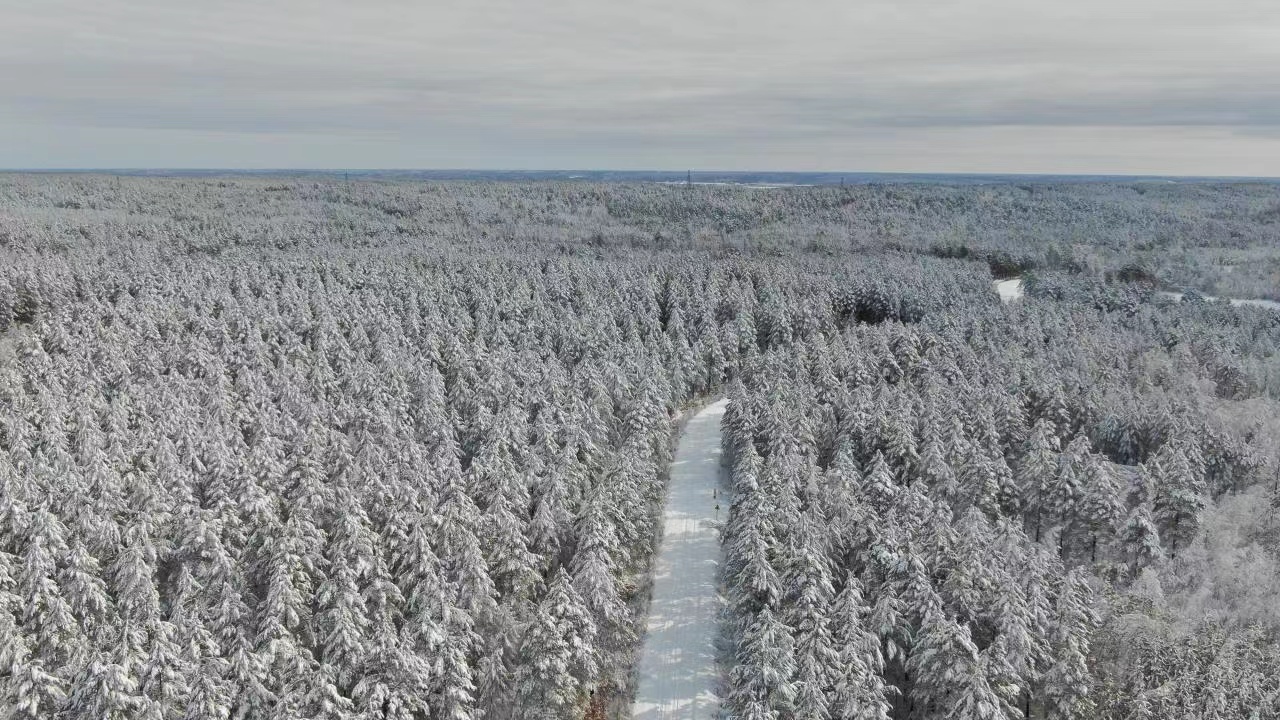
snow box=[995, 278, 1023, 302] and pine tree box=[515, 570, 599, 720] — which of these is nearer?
pine tree box=[515, 570, 599, 720]

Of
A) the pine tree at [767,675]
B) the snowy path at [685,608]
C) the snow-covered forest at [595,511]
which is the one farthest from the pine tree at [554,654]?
the pine tree at [767,675]

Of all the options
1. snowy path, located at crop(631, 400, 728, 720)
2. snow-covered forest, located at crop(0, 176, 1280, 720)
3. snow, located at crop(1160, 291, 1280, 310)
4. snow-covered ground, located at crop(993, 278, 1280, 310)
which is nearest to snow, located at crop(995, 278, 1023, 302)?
snow-covered ground, located at crop(993, 278, 1280, 310)

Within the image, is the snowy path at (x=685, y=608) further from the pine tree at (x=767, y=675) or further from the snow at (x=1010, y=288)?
the snow at (x=1010, y=288)

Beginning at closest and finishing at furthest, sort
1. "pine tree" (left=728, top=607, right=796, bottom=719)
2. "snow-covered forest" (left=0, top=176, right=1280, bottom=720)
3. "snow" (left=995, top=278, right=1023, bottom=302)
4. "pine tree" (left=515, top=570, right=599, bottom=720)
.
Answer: "pine tree" (left=728, top=607, right=796, bottom=719) → "snow-covered forest" (left=0, top=176, right=1280, bottom=720) → "pine tree" (left=515, top=570, right=599, bottom=720) → "snow" (left=995, top=278, right=1023, bottom=302)

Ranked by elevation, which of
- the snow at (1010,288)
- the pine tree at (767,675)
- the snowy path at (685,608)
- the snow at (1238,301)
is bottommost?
the snowy path at (685,608)

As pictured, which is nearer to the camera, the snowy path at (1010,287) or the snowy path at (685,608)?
the snowy path at (685,608)

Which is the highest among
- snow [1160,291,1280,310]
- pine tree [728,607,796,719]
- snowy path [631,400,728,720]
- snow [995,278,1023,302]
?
snow [995,278,1023,302]

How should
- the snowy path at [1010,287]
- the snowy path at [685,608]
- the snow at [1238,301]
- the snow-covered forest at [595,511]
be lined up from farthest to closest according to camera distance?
the snowy path at [1010,287] < the snow at [1238,301] < the snowy path at [685,608] < the snow-covered forest at [595,511]

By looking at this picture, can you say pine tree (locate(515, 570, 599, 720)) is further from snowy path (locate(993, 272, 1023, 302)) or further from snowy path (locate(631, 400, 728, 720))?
snowy path (locate(993, 272, 1023, 302))
